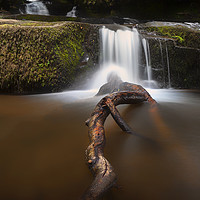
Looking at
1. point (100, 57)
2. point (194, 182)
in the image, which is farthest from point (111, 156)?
point (100, 57)

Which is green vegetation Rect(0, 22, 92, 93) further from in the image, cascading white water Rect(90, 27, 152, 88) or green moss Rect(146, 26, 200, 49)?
green moss Rect(146, 26, 200, 49)

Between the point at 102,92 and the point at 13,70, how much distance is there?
2742 millimetres

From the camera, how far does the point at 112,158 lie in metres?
1.72

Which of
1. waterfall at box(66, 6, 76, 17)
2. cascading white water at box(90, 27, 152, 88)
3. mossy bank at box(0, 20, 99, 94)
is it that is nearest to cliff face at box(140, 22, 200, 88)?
cascading white water at box(90, 27, 152, 88)

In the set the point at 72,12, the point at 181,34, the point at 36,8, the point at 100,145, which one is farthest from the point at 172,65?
the point at 36,8

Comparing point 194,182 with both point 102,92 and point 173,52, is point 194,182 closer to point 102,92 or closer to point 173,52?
point 102,92

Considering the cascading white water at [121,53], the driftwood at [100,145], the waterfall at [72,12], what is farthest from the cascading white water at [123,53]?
the waterfall at [72,12]

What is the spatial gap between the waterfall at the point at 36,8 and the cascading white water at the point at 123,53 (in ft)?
25.8

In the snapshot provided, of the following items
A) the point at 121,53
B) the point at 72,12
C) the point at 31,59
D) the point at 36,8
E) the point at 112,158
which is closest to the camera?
the point at 112,158

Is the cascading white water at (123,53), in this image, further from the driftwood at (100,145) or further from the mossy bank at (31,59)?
the driftwood at (100,145)

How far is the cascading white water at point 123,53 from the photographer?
260 inches

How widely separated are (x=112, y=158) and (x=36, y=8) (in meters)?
13.4

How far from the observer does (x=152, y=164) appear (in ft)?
5.31

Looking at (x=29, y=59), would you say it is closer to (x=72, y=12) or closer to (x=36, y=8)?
(x=36, y=8)
